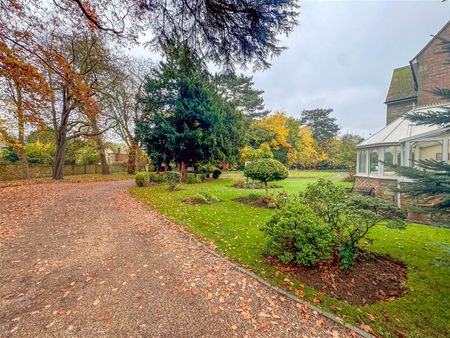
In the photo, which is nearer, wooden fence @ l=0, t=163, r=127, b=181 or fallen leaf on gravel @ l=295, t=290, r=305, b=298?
fallen leaf on gravel @ l=295, t=290, r=305, b=298

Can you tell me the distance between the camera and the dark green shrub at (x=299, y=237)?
3.45m

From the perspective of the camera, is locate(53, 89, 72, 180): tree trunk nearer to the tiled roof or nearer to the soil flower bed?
the soil flower bed

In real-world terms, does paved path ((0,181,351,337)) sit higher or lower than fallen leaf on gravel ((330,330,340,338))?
higher

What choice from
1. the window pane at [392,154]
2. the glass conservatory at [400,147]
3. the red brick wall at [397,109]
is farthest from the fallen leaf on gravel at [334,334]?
the red brick wall at [397,109]

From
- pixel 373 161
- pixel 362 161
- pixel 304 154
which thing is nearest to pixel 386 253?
pixel 373 161

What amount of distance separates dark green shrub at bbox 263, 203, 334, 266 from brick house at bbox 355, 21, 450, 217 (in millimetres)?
4085

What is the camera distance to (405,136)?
984 cm

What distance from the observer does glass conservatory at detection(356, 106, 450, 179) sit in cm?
856

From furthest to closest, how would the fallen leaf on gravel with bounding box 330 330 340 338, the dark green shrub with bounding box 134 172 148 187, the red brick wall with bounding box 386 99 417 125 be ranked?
the red brick wall with bounding box 386 99 417 125, the dark green shrub with bounding box 134 172 148 187, the fallen leaf on gravel with bounding box 330 330 340 338

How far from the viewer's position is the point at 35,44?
338 inches

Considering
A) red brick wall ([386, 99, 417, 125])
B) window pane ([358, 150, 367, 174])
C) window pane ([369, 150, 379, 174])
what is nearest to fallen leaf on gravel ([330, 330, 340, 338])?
window pane ([369, 150, 379, 174])

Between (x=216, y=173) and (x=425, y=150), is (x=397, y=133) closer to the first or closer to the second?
(x=425, y=150)

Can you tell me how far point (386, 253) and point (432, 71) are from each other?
17.0 metres

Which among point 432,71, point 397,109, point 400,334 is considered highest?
point 432,71
